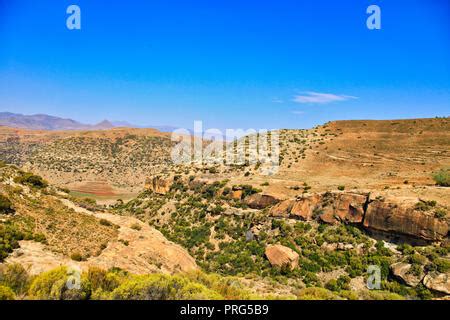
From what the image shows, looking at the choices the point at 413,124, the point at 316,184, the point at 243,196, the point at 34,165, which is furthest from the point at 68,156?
the point at 413,124

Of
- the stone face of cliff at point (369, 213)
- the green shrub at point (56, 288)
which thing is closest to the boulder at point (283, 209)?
the stone face of cliff at point (369, 213)

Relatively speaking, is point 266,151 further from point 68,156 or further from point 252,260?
point 68,156

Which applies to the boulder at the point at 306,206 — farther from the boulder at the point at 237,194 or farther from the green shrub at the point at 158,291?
the green shrub at the point at 158,291

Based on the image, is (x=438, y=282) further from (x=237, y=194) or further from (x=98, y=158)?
(x=98, y=158)

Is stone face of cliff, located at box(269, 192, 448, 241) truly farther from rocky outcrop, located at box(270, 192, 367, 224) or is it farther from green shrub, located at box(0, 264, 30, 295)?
green shrub, located at box(0, 264, 30, 295)

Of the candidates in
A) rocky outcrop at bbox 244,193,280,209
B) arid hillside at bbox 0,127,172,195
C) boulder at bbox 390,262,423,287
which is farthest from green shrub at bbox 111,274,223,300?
arid hillside at bbox 0,127,172,195
